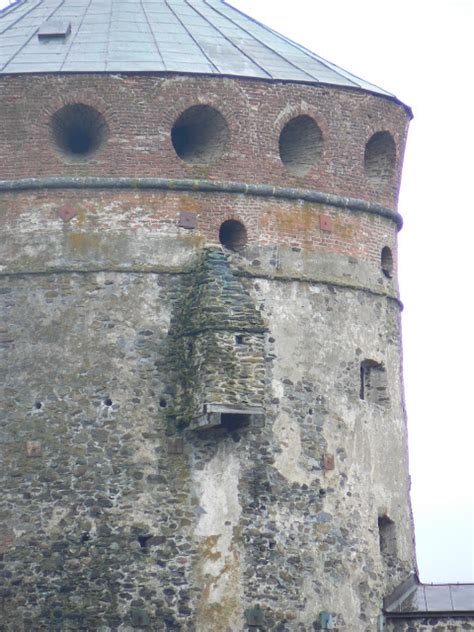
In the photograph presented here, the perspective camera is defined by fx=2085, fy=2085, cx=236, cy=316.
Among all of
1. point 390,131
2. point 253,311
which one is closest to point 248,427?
point 253,311

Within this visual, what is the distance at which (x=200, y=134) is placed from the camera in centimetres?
2781

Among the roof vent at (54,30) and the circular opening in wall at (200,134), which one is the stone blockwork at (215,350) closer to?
the circular opening in wall at (200,134)

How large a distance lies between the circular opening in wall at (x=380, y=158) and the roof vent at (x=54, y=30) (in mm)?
4469

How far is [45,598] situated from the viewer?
2569cm

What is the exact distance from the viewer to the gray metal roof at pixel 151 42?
2783 cm

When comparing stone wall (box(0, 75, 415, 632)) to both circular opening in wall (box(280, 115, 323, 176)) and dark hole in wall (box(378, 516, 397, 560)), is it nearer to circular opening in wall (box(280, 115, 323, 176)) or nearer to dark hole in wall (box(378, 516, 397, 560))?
dark hole in wall (box(378, 516, 397, 560))

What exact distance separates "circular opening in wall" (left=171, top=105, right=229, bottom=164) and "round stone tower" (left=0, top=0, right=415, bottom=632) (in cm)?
3

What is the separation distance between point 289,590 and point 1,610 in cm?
360

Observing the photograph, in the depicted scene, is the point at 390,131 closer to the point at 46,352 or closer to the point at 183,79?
the point at 183,79

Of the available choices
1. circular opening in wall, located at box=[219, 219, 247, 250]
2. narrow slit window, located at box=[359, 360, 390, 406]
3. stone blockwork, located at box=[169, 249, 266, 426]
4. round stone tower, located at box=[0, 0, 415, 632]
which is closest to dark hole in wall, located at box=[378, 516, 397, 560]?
round stone tower, located at box=[0, 0, 415, 632]

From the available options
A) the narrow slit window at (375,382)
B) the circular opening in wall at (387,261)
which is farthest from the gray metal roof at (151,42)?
the narrow slit window at (375,382)

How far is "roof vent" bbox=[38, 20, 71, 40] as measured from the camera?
28.7 metres

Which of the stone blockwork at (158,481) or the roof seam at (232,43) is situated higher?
the roof seam at (232,43)

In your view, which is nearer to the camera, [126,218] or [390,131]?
[126,218]
